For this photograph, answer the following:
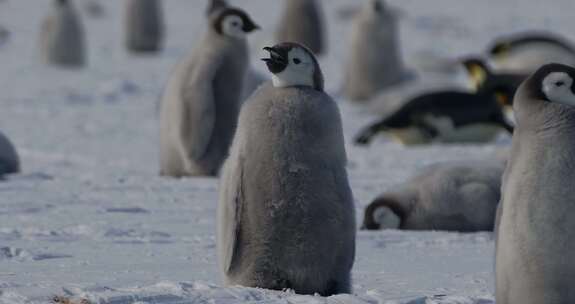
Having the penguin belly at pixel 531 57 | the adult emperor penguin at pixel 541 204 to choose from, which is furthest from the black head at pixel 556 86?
the penguin belly at pixel 531 57

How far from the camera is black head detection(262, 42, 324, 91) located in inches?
197

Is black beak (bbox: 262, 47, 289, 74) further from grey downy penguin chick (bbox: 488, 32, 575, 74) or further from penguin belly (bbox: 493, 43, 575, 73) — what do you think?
grey downy penguin chick (bbox: 488, 32, 575, 74)

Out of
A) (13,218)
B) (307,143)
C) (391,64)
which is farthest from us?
(391,64)

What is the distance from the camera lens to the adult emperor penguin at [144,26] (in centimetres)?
2198

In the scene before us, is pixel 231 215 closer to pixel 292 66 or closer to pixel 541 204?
pixel 292 66

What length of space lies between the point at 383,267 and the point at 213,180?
3321mm

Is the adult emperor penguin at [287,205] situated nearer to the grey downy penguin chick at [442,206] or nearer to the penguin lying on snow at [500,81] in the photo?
the grey downy penguin chick at [442,206]

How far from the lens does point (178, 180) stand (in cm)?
903

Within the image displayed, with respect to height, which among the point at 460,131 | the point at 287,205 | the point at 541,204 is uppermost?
the point at 541,204

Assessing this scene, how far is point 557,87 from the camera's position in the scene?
454 centimetres

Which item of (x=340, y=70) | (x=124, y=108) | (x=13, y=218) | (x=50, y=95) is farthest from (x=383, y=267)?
(x=340, y=70)

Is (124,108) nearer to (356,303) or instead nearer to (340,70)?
(340,70)

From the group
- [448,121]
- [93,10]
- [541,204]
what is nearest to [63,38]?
[93,10]

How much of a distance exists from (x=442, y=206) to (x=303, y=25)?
47.4ft
